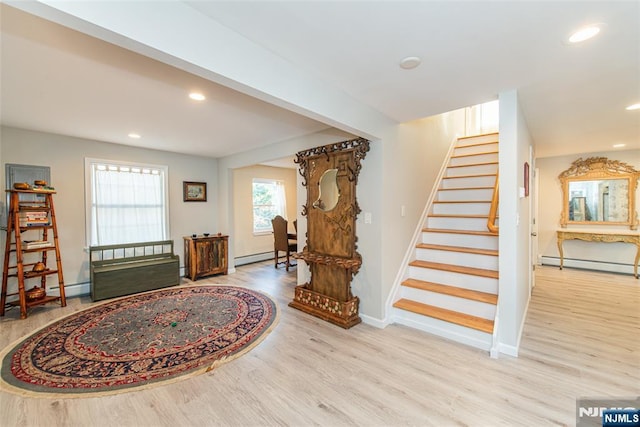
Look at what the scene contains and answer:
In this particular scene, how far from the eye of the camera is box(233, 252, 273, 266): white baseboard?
616cm

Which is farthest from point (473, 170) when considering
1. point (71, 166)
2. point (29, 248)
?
point (29, 248)

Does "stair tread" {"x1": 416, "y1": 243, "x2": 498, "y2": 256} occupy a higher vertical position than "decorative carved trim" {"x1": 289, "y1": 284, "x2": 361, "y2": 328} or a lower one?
higher

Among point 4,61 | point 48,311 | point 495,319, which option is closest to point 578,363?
point 495,319

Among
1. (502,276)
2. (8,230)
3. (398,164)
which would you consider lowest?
(502,276)

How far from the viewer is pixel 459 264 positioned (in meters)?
3.28

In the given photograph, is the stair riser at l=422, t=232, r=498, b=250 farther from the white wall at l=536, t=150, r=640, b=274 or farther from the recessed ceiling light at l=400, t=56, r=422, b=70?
the white wall at l=536, t=150, r=640, b=274

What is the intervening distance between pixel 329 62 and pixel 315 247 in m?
2.17

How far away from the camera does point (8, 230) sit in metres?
3.21

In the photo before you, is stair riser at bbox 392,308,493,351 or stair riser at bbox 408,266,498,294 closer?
stair riser at bbox 392,308,493,351

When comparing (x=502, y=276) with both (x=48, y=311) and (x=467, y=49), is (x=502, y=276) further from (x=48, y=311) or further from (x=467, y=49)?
(x=48, y=311)

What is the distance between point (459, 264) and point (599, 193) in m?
4.16

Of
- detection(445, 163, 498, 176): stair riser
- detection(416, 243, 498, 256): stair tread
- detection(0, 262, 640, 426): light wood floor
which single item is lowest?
detection(0, 262, 640, 426): light wood floor

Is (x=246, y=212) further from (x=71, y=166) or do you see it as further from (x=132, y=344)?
(x=132, y=344)

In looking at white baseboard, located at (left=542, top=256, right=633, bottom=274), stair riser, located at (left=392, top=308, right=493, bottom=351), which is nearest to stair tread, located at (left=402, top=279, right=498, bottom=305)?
stair riser, located at (left=392, top=308, right=493, bottom=351)
